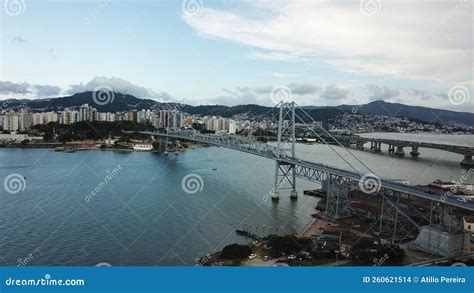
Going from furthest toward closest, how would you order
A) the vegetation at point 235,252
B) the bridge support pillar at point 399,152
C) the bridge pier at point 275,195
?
the bridge support pillar at point 399,152 → the bridge pier at point 275,195 → the vegetation at point 235,252

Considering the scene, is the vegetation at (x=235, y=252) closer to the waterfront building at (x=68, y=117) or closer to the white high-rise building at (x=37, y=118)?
the waterfront building at (x=68, y=117)

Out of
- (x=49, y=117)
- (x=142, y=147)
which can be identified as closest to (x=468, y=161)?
(x=142, y=147)

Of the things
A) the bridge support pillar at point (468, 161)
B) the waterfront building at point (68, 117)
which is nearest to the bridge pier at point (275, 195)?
the bridge support pillar at point (468, 161)

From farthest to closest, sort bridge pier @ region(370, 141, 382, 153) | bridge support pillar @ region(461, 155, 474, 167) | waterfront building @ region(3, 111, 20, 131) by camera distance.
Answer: bridge pier @ region(370, 141, 382, 153) → waterfront building @ region(3, 111, 20, 131) → bridge support pillar @ region(461, 155, 474, 167)

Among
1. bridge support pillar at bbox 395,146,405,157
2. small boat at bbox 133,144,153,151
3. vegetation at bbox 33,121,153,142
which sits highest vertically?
vegetation at bbox 33,121,153,142

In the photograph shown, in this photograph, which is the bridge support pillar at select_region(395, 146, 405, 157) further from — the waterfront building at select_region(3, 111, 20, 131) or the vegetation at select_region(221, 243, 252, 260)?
the waterfront building at select_region(3, 111, 20, 131)

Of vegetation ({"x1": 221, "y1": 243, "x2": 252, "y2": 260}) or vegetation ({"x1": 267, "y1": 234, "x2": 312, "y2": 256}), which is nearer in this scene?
vegetation ({"x1": 221, "y1": 243, "x2": 252, "y2": 260})

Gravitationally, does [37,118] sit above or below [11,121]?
above

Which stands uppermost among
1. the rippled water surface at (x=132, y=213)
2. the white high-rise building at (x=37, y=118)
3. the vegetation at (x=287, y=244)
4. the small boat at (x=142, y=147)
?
the white high-rise building at (x=37, y=118)

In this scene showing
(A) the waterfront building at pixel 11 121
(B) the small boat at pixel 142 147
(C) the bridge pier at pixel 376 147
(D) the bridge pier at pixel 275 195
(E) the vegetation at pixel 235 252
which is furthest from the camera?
(C) the bridge pier at pixel 376 147

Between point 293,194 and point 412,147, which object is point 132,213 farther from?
point 412,147

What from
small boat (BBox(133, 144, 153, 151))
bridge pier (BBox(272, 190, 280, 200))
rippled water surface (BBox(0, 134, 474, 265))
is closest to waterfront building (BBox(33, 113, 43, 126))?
small boat (BBox(133, 144, 153, 151))

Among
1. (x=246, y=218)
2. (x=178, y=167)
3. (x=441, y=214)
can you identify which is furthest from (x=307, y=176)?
(x=178, y=167)
